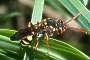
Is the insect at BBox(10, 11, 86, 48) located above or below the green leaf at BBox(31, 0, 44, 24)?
below

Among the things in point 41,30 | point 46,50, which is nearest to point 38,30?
point 41,30

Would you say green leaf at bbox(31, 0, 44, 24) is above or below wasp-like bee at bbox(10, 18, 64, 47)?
above

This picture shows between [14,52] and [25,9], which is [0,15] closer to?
[25,9]

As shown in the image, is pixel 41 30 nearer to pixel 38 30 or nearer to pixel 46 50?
pixel 38 30

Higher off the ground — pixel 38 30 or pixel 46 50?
pixel 38 30

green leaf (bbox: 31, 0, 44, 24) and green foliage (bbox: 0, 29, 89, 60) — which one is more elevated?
green leaf (bbox: 31, 0, 44, 24)

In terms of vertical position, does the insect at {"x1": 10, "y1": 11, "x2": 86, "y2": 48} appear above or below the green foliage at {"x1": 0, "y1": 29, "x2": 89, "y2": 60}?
above

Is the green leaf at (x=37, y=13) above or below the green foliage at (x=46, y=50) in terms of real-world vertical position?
above

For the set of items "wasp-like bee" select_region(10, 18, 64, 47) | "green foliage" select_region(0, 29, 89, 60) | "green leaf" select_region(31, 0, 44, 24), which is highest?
"green leaf" select_region(31, 0, 44, 24)

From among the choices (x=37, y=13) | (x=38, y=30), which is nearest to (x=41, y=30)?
(x=38, y=30)

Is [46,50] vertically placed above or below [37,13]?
below

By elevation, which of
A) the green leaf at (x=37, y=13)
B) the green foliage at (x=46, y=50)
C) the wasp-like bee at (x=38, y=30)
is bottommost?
the green foliage at (x=46, y=50)
